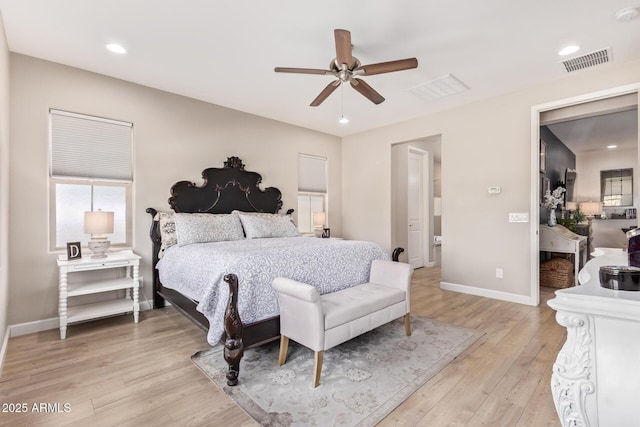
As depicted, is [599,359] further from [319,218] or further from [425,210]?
[425,210]

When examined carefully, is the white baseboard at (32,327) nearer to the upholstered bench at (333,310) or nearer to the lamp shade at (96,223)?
the lamp shade at (96,223)

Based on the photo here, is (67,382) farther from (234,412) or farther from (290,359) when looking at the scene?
(290,359)

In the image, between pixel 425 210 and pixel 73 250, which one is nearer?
pixel 73 250

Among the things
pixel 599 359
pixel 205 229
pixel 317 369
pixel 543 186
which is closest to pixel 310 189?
pixel 205 229

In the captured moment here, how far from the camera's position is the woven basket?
4.69 meters

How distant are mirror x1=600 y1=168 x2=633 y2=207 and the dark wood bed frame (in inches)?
265

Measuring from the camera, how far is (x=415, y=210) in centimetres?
647

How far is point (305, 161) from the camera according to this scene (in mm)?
5641

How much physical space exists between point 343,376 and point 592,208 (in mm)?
7656

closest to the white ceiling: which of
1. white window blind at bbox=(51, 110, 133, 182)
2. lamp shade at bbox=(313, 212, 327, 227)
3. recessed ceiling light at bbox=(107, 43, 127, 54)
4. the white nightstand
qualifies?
recessed ceiling light at bbox=(107, 43, 127, 54)

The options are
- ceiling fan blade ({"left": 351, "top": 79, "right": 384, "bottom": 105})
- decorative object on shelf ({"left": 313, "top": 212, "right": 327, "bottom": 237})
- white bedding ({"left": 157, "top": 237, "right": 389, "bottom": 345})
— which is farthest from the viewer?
decorative object on shelf ({"left": 313, "top": 212, "right": 327, "bottom": 237})

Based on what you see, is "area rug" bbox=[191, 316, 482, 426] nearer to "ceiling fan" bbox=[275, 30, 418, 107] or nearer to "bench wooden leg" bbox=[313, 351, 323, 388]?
"bench wooden leg" bbox=[313, 351, 323, 388]

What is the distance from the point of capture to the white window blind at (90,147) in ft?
10.6

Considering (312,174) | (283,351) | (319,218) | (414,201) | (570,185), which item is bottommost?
(283,351)
